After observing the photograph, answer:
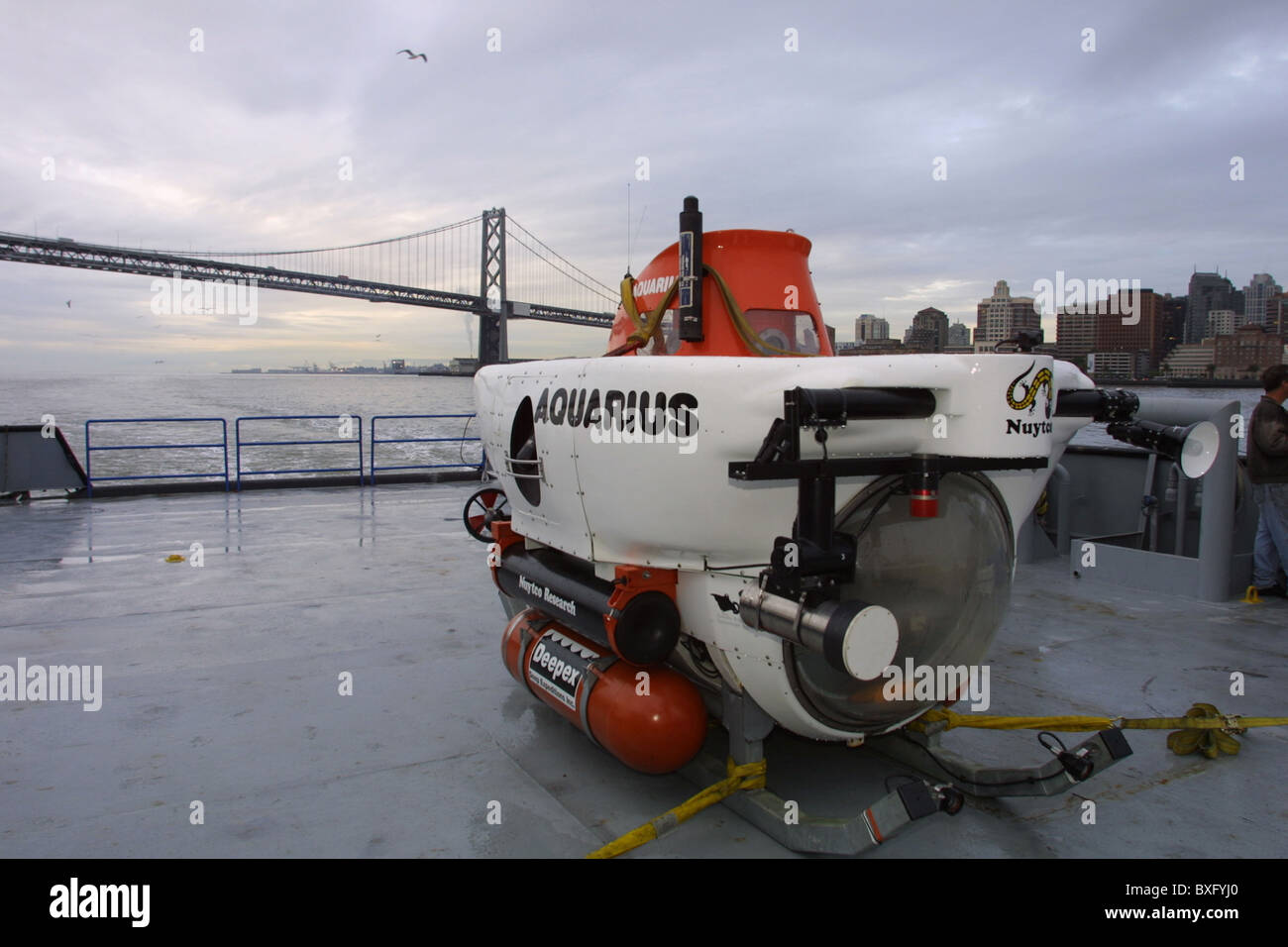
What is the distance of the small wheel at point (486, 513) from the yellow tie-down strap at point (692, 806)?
2200mm

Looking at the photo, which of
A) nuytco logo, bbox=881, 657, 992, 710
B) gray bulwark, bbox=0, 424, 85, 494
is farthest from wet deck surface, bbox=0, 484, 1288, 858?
gray bulwark, bbox=0, 424, 85, 494

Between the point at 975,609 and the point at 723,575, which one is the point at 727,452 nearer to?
the point at 723,575

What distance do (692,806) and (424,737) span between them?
1601 millimetres

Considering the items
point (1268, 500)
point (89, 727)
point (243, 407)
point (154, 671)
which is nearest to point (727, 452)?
point (89, 727)

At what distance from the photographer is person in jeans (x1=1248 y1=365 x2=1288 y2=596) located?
6.23 m

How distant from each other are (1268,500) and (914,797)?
545 cm

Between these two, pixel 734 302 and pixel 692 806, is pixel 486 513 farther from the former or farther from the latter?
pixel 692 806

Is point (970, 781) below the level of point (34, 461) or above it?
below

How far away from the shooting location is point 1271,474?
637 centimetres

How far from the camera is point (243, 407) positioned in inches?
2328

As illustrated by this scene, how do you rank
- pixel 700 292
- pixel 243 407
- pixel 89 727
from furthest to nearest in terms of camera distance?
1. pixel 243 407
2. pixel 89 727
3. pixel 700 292

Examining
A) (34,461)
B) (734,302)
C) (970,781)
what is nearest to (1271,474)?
(970,781)

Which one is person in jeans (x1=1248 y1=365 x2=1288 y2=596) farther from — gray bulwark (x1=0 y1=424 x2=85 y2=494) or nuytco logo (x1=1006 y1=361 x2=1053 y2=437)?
gray bulwark (x1=0 y1=424 x2=85 y2=494)
